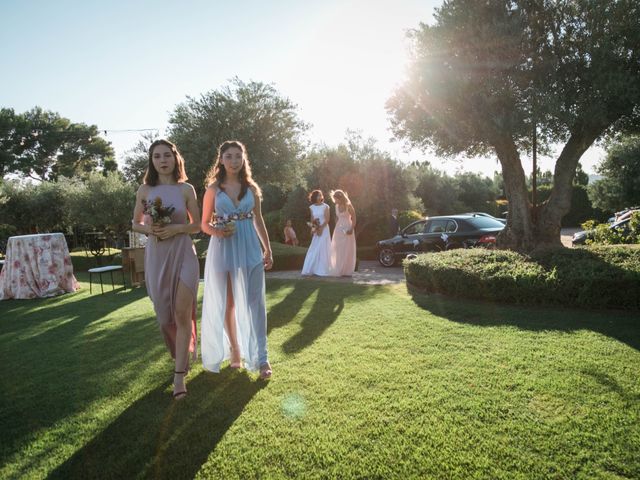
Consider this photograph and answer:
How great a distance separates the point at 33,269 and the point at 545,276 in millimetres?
11384

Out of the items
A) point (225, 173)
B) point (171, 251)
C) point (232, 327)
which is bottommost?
point (232, 327)

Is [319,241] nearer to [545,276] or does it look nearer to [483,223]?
[483,223]

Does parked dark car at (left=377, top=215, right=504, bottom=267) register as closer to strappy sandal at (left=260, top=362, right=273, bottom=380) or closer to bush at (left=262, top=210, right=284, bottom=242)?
strappy sandal at (left=260, top=362, right=273, bottom=380)

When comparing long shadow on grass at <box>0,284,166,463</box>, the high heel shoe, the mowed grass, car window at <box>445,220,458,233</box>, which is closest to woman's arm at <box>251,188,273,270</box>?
the high heel shoe

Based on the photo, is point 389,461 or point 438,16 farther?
point 438,16

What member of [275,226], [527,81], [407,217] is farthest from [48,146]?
[527,81]

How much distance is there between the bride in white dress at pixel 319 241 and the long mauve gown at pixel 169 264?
6.76m

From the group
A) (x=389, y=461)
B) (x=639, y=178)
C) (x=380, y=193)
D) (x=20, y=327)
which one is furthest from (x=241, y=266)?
(x=639, y=178)

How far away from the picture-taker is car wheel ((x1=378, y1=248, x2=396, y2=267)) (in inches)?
551

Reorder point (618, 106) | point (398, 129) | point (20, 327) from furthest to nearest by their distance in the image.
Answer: point (398, 129)
point (618, 106)
point (20, 327)

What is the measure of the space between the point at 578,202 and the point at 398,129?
2990 cm

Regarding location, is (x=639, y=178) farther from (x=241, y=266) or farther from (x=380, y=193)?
(x=241, y=266)

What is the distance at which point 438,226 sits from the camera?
42.3ft

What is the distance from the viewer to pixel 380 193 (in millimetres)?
20812
